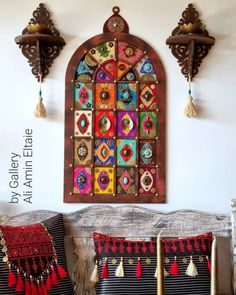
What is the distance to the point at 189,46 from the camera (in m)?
2.52

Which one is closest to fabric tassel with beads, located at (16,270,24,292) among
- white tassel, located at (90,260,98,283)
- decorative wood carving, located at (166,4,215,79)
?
white tassel, located at (90,260,98,283)

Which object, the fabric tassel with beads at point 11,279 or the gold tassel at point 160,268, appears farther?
the fabric tassel with beads at point 11,279

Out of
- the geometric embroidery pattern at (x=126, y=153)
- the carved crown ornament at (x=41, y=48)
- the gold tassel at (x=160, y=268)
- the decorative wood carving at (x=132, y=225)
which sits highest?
the carved crown ornament at (x=41, y=48)

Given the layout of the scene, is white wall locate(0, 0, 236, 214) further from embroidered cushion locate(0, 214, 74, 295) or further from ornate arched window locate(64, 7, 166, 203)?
embroidered cushion locate(0, 214, 74, 295)

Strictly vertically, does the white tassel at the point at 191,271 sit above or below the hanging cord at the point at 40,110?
below

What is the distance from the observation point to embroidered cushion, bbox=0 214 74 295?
7.00 ft

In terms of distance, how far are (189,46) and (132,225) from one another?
1027 millimetres

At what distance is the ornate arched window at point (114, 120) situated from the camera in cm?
256

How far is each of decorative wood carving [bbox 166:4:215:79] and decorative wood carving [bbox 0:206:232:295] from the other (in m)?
0.79

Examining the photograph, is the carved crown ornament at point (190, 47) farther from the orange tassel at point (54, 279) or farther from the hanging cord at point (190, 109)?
the orange tassel at point (54, 279)

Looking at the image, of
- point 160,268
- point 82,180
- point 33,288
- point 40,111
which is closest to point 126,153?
point 82,180

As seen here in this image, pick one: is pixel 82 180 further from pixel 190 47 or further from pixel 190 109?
pixel 190 47

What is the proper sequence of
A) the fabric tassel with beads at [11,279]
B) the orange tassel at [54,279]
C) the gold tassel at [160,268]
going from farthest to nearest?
the orange tassel at [54,279]
the fabric tassel with beads at [11,279]
the gold tassel at [160,268]

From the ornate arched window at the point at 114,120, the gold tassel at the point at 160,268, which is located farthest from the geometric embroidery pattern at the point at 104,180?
the gold tassel at the point at 160,268
